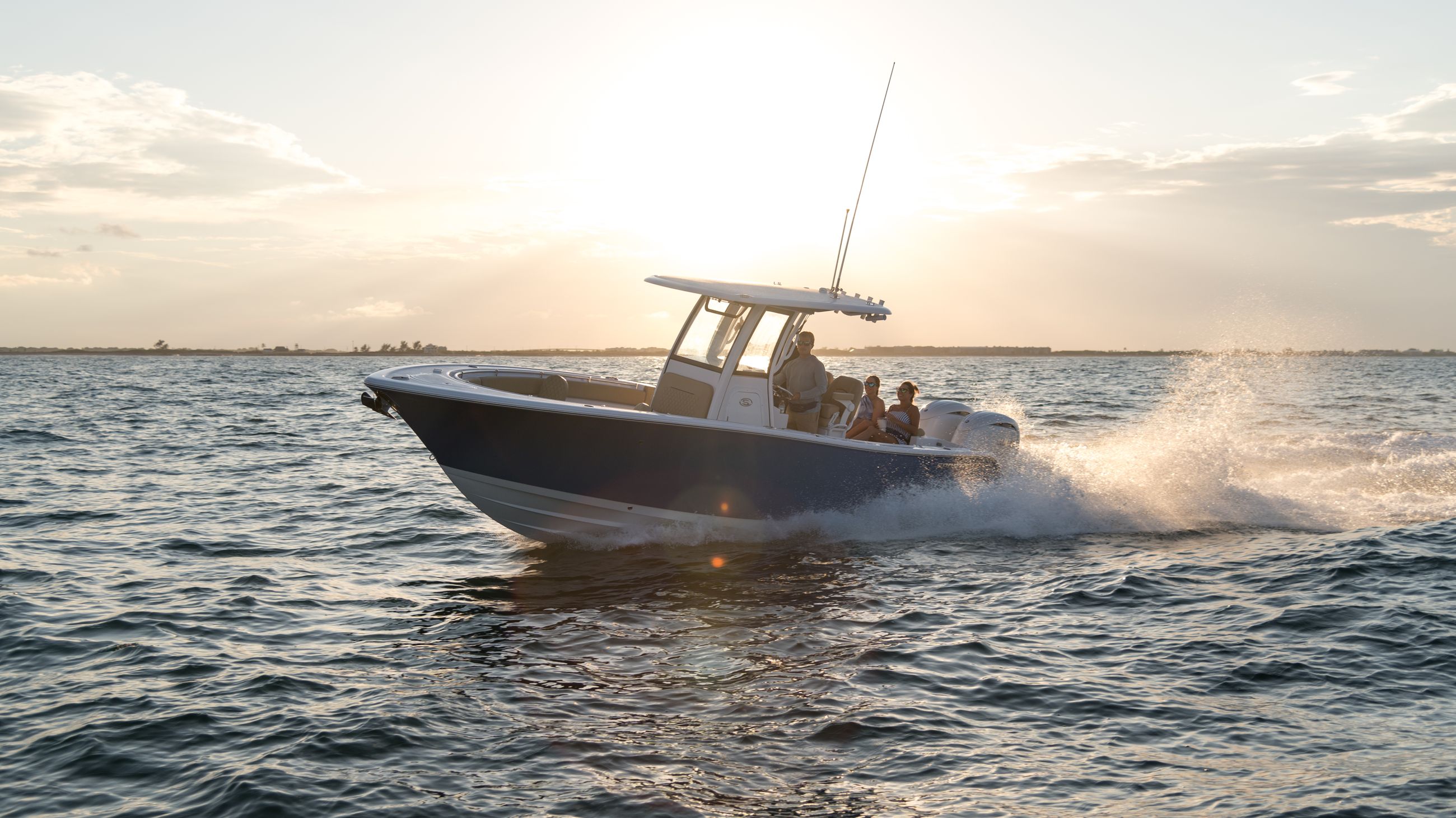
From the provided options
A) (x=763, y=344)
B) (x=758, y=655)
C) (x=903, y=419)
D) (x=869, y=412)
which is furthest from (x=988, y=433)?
(x=758, y=655)

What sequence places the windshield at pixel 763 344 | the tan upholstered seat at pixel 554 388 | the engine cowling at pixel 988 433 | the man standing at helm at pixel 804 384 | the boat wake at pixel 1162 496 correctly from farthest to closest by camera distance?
the tan upholstered seat at pixel 554 388, the engine cowling at pixel 988 433, the boat wake at pixel 1162 496, the man standing at helm at pixel 804 384, the windshield at pixel 763 344

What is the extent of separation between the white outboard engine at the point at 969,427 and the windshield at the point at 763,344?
2.82 m

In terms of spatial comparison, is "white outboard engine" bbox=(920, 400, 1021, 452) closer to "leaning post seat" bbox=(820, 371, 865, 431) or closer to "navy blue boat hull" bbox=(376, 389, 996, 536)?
"leaning post seat" bbox=(820, 371, 865, 431)

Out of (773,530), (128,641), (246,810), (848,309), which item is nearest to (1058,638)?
(773,530)

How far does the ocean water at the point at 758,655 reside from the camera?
4.90 m

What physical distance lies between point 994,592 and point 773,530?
257 centimetres

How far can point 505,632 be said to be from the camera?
7598mm

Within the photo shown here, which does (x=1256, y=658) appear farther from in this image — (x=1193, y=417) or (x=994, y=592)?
(x=1193, y=417)

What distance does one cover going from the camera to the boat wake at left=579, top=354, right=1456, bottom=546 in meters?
11.0

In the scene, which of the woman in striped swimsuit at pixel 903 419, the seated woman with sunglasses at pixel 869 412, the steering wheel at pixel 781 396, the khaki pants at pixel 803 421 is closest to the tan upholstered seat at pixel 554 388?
the steering wheel at pixel 781 396

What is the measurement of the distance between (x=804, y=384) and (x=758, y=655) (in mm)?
4179

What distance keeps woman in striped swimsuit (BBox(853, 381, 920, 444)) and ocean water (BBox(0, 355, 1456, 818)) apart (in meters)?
0.75

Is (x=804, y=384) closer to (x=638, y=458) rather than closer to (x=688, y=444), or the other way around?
(x=688, y=444)

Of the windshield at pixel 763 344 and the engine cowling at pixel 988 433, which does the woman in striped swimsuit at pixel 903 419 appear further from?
the windshield at pixel 763 344
